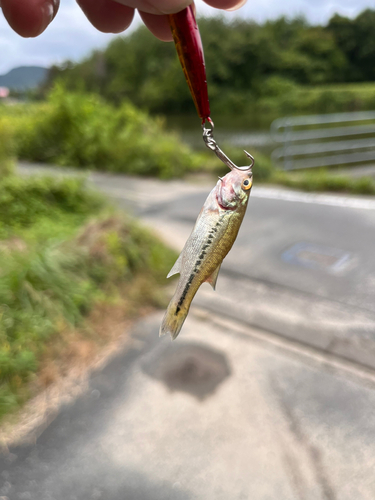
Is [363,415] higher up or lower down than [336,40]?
lower down

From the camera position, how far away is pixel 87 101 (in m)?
10.5

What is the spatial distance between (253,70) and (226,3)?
29.1m

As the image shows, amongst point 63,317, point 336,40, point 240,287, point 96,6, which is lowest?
point 240,287

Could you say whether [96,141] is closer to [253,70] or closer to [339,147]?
[339,147]

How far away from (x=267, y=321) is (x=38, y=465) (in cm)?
232

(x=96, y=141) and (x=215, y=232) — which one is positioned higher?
(x=215, y=232)

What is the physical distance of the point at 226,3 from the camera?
1.47 meters

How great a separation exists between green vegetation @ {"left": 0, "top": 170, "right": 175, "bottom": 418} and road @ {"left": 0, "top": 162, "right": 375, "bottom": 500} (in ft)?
1.58

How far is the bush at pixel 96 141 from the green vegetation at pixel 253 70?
524 centimetres

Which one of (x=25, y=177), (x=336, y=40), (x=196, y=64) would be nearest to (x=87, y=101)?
(x=25, y=177)

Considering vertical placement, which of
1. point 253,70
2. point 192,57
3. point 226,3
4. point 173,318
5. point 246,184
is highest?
point 226,3

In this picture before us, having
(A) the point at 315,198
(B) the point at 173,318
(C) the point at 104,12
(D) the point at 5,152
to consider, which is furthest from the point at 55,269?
(A) the point at 315,198

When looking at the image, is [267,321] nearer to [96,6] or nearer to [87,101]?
[96,6]

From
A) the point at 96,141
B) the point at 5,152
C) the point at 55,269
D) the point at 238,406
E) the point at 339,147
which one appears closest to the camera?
the point at 238,406
